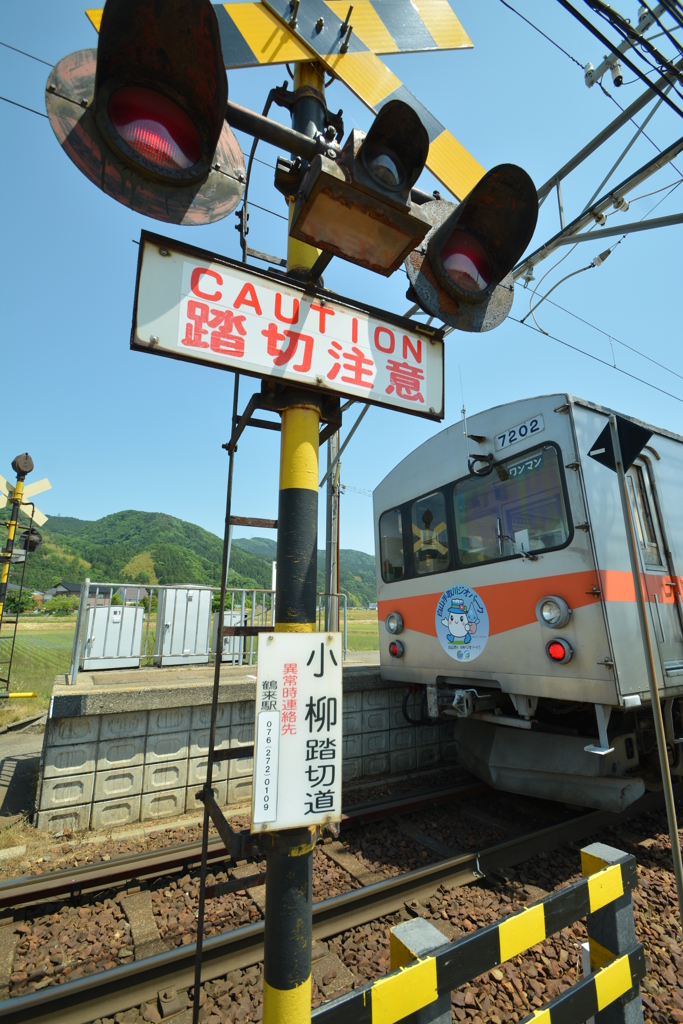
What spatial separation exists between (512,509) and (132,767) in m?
4.66

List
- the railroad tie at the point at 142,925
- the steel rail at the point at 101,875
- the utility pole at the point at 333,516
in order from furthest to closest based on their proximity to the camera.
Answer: the utility pole at the point at 333,516 < the steel rail at the point at 101,875 < the railroad tie at the point at 142,925

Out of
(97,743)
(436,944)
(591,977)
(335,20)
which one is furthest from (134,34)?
(97,743)

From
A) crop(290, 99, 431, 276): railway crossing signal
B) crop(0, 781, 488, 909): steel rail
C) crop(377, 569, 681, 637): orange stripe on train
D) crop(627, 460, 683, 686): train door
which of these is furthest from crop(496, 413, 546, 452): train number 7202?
crop(0, 781, 488, 909): steel rail

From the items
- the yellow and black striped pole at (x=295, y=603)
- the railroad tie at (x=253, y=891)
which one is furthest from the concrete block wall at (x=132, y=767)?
the yellow and black striped pole at (x=295, y=603)

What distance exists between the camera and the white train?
4266 millimetres

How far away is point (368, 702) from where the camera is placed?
21.8 feet

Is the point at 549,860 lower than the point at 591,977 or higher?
lower

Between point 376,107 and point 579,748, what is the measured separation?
17.2 ft

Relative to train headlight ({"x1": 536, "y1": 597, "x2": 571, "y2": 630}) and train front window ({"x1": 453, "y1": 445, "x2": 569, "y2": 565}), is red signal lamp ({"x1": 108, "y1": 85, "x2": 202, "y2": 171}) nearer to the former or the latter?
train front window ({"x1": 453, "y1": 445, "x2": 569, "y2": 565})

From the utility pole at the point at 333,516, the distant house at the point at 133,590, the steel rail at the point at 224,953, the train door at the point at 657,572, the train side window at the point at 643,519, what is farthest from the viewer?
the utility pole at the point at 333,516

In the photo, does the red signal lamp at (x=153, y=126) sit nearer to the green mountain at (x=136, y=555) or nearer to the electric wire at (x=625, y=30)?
the electric wire at (x=625, y=30)

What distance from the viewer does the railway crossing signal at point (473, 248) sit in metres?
2.18

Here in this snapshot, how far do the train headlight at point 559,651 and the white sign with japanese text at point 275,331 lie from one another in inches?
119

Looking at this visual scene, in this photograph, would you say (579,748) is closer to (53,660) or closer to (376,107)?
(376,107)
